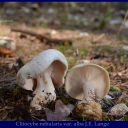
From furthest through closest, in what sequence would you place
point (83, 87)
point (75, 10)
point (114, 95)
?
point (75, 10), point (114, 95), point (83, 87)

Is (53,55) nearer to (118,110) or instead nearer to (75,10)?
(118,110)

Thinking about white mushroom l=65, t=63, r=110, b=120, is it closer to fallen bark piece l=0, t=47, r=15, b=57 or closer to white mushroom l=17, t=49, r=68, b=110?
white mushroom l=17, t=49, r=68, b=110

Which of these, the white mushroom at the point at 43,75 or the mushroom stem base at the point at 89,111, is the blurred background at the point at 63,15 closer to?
the white mushroom at the point at 43,75

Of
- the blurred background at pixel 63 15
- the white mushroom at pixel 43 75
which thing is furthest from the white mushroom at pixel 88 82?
the blurred background at pixel 63 15

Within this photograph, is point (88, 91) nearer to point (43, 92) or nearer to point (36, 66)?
point (43, 92)

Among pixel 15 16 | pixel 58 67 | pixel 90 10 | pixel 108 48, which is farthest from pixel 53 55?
pixel 90 10

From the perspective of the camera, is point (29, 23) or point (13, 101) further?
point (29, 23)
